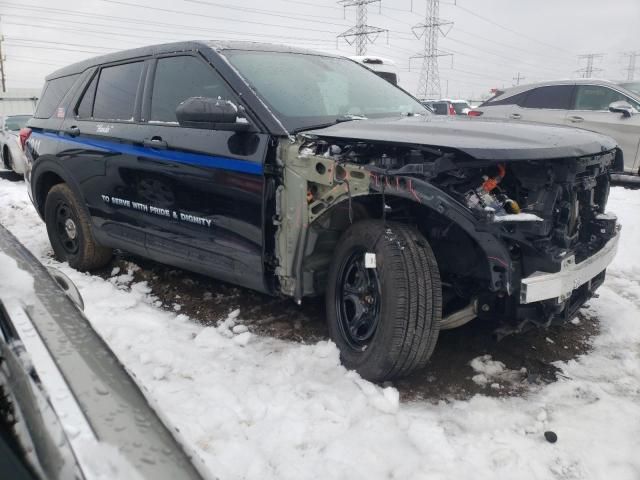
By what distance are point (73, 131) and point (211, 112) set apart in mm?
2090

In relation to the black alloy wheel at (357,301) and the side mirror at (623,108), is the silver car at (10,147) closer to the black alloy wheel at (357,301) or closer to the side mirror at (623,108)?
the black alloy wheel at (357,301)

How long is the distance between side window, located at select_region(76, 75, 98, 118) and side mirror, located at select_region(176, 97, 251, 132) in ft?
6.00

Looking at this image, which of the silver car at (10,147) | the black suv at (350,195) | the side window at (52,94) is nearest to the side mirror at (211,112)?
the black suv at (350,195)

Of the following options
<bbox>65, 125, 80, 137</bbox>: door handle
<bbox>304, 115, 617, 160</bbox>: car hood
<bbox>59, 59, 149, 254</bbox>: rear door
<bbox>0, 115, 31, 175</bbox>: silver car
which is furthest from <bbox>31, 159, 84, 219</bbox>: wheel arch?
<bbox>0, 115, 31, 175</bbox>: silver car

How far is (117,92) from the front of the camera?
4039 mm

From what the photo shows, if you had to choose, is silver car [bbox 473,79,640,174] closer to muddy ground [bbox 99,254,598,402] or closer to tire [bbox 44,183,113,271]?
muddy ground [bbox 99,254,598,402]

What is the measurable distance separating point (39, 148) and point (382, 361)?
384 cm

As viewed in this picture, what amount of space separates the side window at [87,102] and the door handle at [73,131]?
0.40 feet

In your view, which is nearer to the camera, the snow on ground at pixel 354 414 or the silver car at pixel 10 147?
the snow on ground at pixel 354 414

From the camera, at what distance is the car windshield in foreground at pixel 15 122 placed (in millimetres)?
11773

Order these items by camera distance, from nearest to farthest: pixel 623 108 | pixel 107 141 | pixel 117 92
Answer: pixel 107 141, pixel 117 92, pixel 623 108

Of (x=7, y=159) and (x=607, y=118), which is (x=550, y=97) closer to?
(x=607, y=118)

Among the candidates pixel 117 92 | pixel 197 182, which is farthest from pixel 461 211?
pixel 117 92

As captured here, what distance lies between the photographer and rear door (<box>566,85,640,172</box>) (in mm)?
8062
